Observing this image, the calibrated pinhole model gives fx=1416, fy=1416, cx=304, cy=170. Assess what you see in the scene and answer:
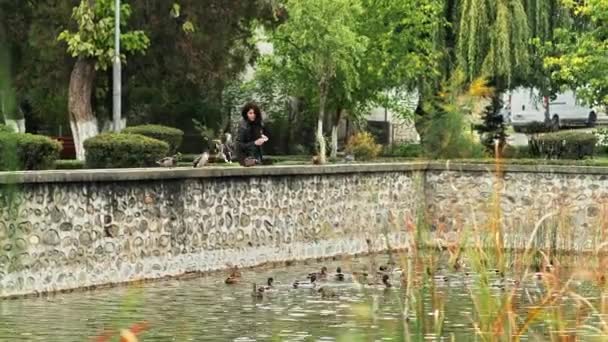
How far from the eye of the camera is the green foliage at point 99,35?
3177 centimetres

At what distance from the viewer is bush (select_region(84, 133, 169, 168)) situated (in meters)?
23.8

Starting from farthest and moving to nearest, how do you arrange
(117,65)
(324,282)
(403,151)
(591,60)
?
1. (403,151)
2. (117,65)
3. (591,60)
4. (324,282)

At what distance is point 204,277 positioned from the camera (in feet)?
65.1

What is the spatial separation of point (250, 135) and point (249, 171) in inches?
83.4

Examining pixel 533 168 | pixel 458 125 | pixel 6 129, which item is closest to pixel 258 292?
pixel 458 125

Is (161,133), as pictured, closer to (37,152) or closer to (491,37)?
(491,37)

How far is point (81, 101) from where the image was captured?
35.1 metres

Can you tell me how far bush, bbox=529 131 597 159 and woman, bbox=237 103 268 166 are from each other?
10106 millimetres

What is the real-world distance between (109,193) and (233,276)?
1993 mm

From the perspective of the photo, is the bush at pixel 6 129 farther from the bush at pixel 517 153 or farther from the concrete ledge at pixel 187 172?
the bush at pixel 517 153

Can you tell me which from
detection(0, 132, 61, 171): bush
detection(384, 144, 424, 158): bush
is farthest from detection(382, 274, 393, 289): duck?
detection(384, 144, 424, 158): bush

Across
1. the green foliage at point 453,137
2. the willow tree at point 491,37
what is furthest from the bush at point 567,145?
the green foliage at point 453,137

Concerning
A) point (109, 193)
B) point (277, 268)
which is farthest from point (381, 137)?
point (109, 193)

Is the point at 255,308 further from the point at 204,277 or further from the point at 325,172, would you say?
the point at 325,172
